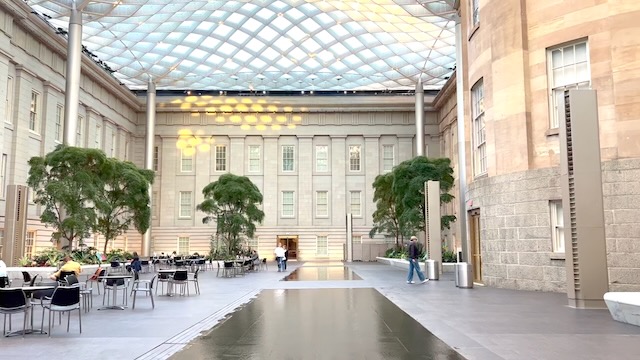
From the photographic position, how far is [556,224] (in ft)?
53.7

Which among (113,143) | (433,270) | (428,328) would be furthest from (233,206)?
(428,328)

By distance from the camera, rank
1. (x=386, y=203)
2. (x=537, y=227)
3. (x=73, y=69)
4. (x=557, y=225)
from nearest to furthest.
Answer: (x=557, y=225) → (x=537, y=227) → (x=73, y=69) → (x=386, y=203)

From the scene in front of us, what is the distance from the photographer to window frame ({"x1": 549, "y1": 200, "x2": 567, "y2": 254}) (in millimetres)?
16219

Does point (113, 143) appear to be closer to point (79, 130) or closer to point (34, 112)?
point (79, 130)

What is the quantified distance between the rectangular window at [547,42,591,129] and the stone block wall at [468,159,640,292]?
2.21 meters

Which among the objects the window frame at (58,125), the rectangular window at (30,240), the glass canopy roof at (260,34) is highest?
the glass canopy roof at (260,34)

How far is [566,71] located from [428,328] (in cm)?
1066

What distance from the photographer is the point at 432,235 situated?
22812mm

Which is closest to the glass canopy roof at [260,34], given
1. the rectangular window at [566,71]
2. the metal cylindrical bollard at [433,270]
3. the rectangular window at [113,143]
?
the rectangular window at [113,143]

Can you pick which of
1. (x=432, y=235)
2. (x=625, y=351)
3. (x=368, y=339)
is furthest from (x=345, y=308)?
(x=432, y=235)

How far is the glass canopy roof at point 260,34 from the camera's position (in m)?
38.3

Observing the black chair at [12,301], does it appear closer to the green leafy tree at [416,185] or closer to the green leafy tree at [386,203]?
the green leafy tree at [416,185]

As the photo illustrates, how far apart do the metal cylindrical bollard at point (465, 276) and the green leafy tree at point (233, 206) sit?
2031 centimetres

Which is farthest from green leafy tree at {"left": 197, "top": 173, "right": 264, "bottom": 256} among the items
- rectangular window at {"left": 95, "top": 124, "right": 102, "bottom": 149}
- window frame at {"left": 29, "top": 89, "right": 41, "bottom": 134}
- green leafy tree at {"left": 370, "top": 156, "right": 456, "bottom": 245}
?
Answer: rectangular window at {"left": 95, "top": 124, "right": 102, "bottom": 149}
